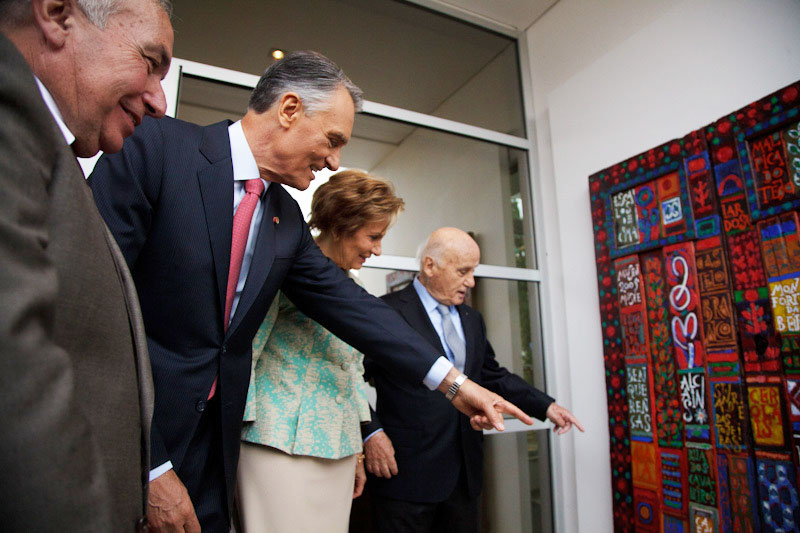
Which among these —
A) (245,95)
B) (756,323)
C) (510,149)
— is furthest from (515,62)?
(756,323)

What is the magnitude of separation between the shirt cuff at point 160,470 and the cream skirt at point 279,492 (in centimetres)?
36

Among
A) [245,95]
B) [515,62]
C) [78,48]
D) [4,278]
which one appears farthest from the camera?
[515,62]

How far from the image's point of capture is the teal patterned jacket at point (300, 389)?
4.58 ft

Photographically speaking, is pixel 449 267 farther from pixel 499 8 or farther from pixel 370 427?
pixel 499 8

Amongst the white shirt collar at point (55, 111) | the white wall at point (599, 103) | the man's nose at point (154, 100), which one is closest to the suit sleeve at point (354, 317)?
the man's nose at point (154, 100)

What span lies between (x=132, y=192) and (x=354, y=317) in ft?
2.16

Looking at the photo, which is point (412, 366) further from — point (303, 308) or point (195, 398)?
point (195, 398)

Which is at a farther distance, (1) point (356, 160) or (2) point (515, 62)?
(2) point (515, 62)

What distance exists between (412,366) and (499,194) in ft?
7.00

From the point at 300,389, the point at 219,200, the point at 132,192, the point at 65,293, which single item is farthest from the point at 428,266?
the point at 65,293

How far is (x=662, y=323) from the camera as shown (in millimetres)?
2416

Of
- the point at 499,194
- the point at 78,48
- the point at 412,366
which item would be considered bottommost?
the point at 412,366

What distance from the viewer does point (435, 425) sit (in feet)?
6.95

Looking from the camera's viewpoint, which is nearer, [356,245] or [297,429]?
[297,429]
